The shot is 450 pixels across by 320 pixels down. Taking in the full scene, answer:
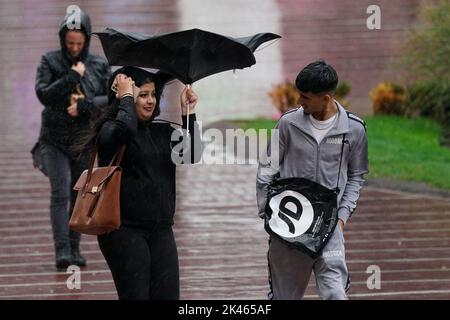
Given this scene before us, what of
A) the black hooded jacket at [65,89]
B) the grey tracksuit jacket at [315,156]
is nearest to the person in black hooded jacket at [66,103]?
the black hooded jacket at [65,89]

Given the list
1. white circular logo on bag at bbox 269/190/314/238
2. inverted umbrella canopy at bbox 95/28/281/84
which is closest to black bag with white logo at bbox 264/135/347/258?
white circular logo on bag at bbox 269/190/314/238

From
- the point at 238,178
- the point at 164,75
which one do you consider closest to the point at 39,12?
the point at 238,178

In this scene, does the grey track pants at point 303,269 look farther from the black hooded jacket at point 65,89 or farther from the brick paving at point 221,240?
the black hooded jacket at point 65,89

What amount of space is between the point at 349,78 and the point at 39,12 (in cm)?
687

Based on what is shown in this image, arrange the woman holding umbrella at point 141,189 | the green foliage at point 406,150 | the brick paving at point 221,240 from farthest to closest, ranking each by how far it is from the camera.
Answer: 1. the green foliage at point 406,150
2. the brick paving at point 221,240
3. the woman holding umbrella at point 141,189

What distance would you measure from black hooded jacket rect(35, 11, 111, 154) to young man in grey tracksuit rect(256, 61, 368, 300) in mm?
3092

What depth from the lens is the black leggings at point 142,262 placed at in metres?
6.76

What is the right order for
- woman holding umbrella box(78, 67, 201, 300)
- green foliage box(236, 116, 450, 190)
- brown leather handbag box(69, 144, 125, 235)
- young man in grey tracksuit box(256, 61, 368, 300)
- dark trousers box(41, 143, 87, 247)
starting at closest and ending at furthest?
brown leather handbag box(69, 144, 125, 235)
woman holding umbrella box(78, 67, 201, 300)
young man in grey tracksuit box(256, 61, 368, 300)
dark trousers box(41, 143, 87, 247)
green foliage box(236, 116, 450, 190)

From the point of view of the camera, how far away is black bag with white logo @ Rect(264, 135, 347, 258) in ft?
22.5

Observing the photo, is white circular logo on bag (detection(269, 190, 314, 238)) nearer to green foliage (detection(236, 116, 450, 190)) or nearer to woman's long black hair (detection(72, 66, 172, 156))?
woman's long black hair (detection(72, 66, 172, 156))

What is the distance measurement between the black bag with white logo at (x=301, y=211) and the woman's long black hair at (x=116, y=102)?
822 millimetres

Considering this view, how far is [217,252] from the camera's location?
35.4ft

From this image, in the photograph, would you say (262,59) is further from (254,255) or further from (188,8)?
(254,255)

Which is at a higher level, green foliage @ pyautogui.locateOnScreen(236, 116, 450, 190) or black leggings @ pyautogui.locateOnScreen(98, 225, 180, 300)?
black leggings @ pyautogui.locateOnScreen(98, 225, 180, 300)
